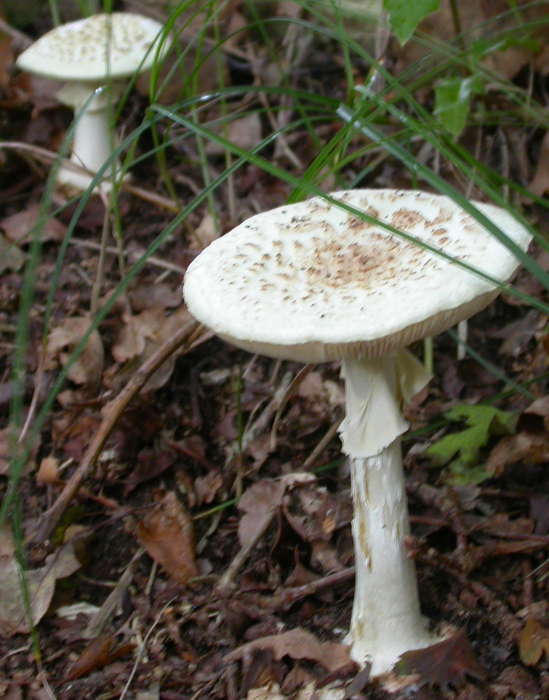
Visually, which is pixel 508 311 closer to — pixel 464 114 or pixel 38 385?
pixel 464 114

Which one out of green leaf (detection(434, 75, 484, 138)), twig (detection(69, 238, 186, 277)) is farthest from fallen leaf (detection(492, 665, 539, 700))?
twig (detection(69, 238, 186, 277))

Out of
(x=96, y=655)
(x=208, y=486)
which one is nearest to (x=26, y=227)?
(x=208, y=486)

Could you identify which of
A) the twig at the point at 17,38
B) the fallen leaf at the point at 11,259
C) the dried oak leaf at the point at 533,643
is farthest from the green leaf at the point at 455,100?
the twig at the point at 17,38

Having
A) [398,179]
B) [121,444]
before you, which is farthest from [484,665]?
[398,179]

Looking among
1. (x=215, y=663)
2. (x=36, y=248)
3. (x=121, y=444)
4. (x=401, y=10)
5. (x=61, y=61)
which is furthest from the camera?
(x=61, y=61)

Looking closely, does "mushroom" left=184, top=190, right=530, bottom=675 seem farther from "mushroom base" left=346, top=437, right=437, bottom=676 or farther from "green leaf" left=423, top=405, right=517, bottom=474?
"green leaf" left=423, top=405, right=517, bottom=474

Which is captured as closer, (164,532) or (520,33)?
(164,532)
